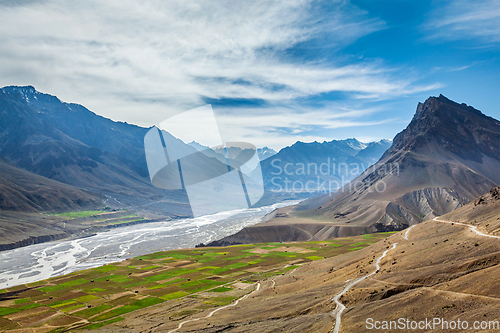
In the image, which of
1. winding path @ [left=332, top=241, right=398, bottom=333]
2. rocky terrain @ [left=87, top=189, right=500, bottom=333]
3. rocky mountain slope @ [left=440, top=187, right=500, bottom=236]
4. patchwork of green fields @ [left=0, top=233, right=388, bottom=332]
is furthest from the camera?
patchwork of green fields @ [left=0, top=233, right=388, bottom=332]

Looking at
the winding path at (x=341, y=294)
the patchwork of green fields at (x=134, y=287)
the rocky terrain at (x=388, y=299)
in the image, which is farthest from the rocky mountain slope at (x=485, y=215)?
the patchwork of green fields at (x=134, y=287)

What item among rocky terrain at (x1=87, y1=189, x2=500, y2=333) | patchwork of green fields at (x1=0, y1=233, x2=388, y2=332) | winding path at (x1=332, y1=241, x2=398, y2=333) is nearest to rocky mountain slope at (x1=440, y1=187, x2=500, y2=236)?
rocky terrain at (x1=87, y1=189, x2=500, y2=333)

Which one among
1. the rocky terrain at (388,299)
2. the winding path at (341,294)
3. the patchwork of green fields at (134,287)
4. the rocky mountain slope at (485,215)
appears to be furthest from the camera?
the patchwork of green fields at (134,287)

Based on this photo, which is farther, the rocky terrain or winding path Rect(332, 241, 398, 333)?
winding path Rect(332, 241, 398, 333)

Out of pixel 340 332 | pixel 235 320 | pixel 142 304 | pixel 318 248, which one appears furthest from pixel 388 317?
pixel 318 248

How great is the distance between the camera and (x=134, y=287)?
68.7m

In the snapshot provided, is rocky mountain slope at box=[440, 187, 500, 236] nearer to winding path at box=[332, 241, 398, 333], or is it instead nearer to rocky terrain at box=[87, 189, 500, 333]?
rocky terrain at box=[87, 189, 500, 333]

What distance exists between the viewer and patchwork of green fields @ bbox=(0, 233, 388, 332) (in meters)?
51.1

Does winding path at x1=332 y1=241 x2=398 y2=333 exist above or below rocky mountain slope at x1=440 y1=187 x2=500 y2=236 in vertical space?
below

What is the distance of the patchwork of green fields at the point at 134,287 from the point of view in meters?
51.1

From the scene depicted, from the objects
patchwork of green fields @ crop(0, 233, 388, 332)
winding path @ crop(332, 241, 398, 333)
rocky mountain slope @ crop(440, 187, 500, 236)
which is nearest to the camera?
winding path @ crop(332, 241, 398, 333)

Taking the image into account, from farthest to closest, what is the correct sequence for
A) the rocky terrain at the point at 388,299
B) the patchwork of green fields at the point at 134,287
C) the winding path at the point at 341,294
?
1. the patchwork of green fields at the point at 134,287
2. the winding path at the point at 341,294
3. the rocky terrain at the point at 388,299

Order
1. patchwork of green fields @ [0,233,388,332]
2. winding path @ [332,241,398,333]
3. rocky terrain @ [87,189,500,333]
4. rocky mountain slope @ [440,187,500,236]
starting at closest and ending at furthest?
rocky terrain @ [87,189,500,333]
winding path @ [332,241,398,333]
rocky mountain slope @ [440,187,500,236]
patchwork of green fields @ [0,233,388,332]

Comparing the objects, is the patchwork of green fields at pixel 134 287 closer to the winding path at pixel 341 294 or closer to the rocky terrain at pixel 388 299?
the rocky terrain at pixel 388 299
